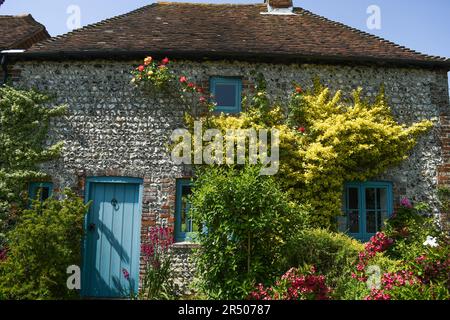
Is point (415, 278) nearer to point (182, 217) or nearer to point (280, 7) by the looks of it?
point (182, 217)

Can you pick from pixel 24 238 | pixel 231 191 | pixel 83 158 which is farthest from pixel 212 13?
pixel 24 238

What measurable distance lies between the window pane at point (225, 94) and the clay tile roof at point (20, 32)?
199 inches

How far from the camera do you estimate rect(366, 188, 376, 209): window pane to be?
7969mm

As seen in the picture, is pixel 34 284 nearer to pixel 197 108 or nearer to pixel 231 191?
pixel 231 191

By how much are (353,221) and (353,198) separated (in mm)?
503

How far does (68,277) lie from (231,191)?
10.6ft

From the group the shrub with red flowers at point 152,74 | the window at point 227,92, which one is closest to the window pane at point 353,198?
the window at point 227,92

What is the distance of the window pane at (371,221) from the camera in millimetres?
7906

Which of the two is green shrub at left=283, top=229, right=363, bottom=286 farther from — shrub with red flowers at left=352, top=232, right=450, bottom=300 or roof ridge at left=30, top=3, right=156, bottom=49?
roof ridge at left=30, top=3, right=156, bottom=49

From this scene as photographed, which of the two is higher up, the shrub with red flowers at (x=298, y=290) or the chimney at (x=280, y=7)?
the chimney at (x=280, y=7)

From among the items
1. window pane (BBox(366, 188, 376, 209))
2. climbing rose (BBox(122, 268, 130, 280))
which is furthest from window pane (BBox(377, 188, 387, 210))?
climbing rose (BBox(122, 268, 130, 280))

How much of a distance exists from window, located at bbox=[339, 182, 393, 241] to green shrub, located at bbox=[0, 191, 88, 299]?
5.66 metres

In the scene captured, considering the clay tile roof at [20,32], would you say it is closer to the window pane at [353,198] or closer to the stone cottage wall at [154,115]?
the stone cottage wall at [154,115]

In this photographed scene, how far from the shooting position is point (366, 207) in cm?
795
